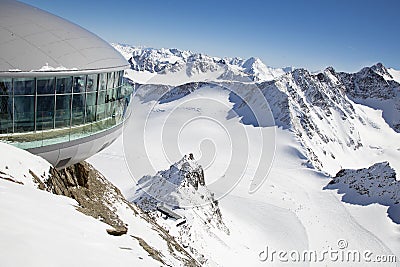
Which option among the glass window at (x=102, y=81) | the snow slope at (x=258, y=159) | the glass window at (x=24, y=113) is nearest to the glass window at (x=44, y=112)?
the glass window at (x=24, y=113)

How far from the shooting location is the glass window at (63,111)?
1222cm

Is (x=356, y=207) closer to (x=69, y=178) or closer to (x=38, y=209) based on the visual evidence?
(x=69, y=178)

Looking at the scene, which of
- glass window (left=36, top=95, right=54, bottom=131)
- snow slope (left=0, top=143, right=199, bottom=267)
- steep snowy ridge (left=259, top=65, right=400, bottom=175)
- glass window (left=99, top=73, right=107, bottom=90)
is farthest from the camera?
steep snowy ridge (left=259, top=65, right=400, bottom=175)

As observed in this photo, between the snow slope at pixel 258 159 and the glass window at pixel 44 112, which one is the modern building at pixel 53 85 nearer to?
the glass window at pixel 44 112

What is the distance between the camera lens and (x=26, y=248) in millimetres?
6000

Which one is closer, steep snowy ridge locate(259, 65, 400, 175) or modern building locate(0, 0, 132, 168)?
modern building locate(0, 0, 132, 168)

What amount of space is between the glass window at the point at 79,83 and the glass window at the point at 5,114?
231 cm

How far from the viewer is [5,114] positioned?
1123cm

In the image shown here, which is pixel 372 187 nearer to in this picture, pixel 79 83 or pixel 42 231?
pixel 79 83

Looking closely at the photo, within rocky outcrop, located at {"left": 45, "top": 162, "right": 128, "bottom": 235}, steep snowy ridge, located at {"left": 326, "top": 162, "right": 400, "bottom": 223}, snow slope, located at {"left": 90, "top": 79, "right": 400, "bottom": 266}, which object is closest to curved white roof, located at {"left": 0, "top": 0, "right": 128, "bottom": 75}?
rocky outcrop, located at {"left": 45, "top": 162, "right": 128, "bottom": 235}

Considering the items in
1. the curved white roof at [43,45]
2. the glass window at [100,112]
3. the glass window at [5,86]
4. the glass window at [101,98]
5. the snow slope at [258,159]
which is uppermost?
the curved white roof at [43,45]

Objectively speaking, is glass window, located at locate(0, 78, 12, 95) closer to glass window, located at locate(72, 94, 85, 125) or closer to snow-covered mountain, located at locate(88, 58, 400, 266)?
glass window, located at locate(72, 94, 85, 125)

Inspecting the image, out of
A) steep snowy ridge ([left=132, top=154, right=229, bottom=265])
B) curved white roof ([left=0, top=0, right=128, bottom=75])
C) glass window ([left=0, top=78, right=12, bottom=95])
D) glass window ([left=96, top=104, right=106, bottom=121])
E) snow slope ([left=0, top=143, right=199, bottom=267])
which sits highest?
curved white roof ([left=0, top=0, right=128, bottom=75])

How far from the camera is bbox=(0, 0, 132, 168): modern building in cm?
1117
